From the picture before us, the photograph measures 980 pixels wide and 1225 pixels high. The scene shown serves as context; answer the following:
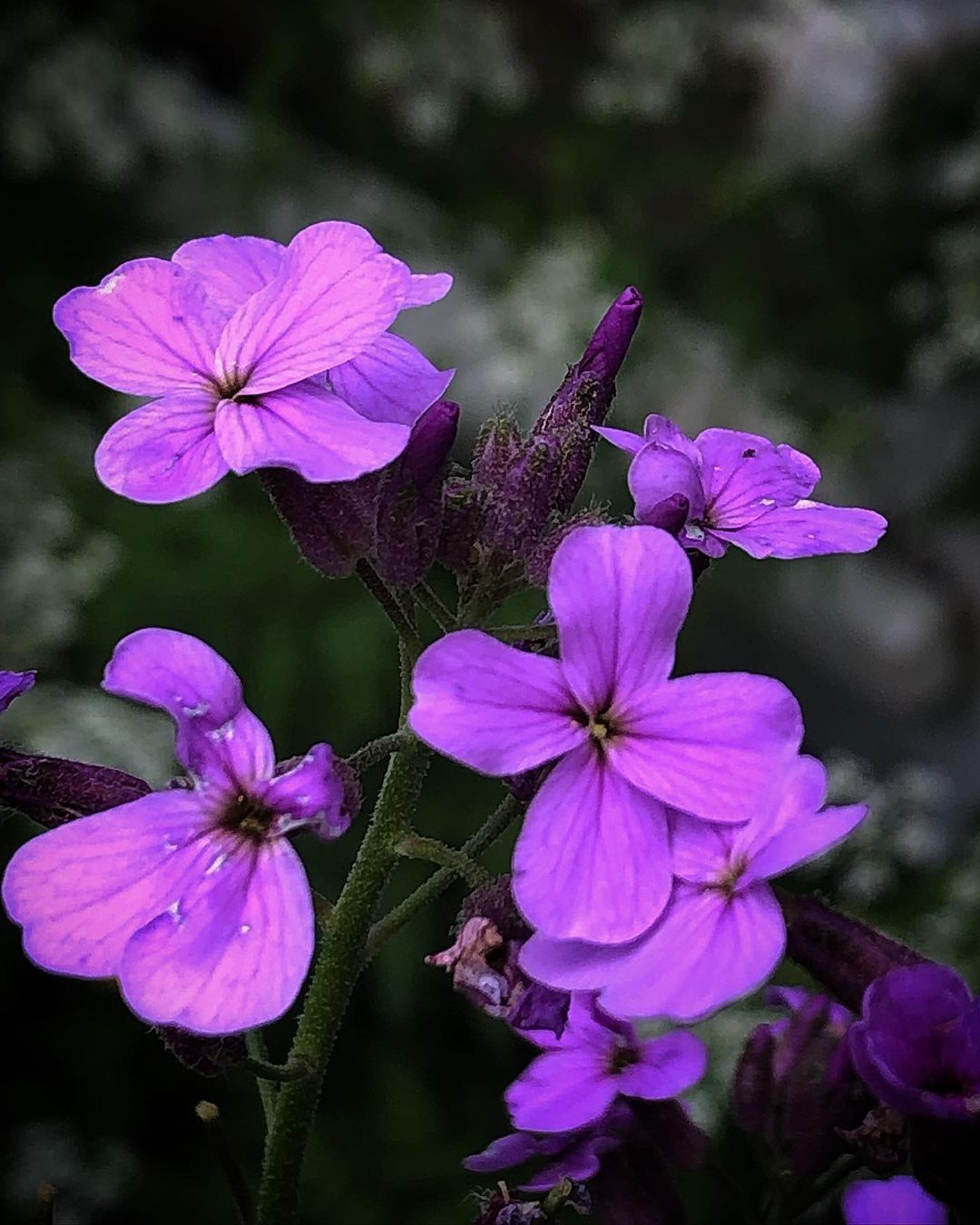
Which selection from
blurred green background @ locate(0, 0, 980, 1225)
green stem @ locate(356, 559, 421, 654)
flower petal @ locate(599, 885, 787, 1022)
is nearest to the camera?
flower petal @ locate(599, 885, 787, 1022)

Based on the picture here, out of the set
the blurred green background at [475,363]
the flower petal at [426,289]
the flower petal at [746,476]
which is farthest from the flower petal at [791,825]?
the blurred green background at [475,363]

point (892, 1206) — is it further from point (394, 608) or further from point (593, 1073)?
point (394, 608)

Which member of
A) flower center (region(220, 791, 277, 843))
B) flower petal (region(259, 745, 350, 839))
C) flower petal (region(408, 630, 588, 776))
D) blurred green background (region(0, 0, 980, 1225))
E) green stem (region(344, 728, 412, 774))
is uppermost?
flower petal (region(408, 630, 588, 776))

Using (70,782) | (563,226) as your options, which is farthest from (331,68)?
(70,782)

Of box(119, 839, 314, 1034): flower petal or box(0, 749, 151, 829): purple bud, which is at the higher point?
box(119, 839, 314, 1034): flower petal

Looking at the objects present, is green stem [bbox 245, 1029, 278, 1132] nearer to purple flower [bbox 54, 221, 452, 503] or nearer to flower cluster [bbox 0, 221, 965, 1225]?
flower cluster [bbox 0, 221, 965, 1225]

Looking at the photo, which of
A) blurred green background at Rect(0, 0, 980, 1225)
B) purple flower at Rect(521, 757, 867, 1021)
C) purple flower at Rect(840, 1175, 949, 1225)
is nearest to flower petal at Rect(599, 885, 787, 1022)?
purple flower at Rect(521, 757, 867, 1021)
